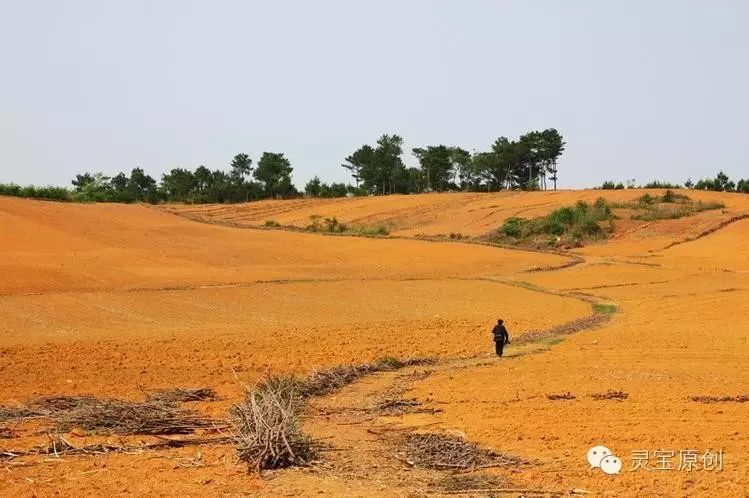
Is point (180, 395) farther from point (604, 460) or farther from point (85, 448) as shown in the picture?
point (604, 460)

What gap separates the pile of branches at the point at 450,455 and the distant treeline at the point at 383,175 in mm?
99784

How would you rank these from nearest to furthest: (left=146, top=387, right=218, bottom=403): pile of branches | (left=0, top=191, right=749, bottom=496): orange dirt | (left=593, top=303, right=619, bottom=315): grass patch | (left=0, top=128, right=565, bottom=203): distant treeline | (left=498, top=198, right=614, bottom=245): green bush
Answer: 1. (left=0, top=191, right=749, bottom=496): orange dirt
2. (left=146, top=387, right=218, bottom=403): pile of branches
3. (left=593, top=303, right=619, bottom=315): grass patch
4. (left=498, top=198, right=614, bottom=245): green bush
5. (left=0, top=128, right=565, bottom=203): distant treeline

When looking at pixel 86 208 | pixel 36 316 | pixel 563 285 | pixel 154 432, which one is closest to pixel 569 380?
pixel 154 432

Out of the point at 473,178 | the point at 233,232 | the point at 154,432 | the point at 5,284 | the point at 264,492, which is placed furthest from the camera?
the point at 473,178

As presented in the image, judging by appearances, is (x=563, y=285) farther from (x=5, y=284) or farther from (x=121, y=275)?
(x=5, y=284)

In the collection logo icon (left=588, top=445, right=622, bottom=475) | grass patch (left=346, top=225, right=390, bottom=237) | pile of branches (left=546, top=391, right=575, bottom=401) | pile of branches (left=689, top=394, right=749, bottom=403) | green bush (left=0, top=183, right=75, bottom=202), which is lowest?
pile of branches (left=546, top=391, right=575, bottom=401)

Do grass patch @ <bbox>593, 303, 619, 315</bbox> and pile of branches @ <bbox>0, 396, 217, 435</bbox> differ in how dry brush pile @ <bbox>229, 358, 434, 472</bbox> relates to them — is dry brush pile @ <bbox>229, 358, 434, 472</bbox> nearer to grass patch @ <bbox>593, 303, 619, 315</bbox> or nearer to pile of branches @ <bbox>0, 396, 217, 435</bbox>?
pile of branches @ <bbox>0, 396, 217, 435</bbox>

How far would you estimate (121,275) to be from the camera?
3856 cm

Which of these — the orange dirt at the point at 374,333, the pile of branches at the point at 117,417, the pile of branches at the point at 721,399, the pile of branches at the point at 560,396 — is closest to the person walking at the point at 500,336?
the orange dirt at the point at 374,333

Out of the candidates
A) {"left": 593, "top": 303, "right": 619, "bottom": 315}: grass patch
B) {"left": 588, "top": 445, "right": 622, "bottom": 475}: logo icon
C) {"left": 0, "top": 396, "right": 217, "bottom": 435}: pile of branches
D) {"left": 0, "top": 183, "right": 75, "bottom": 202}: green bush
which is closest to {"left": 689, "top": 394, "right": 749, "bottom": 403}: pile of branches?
{"left": 588, "top": 445, "right": 622, "bottom": 475}: logo icon

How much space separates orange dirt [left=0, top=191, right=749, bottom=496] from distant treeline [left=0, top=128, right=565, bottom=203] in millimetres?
49893

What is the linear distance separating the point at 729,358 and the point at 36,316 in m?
21.6

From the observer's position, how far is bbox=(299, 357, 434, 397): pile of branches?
55.5 feet

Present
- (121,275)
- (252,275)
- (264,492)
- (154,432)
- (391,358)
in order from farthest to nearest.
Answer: (252,275) → (121,275) → (391,358) → (154,432) → (264,492)
